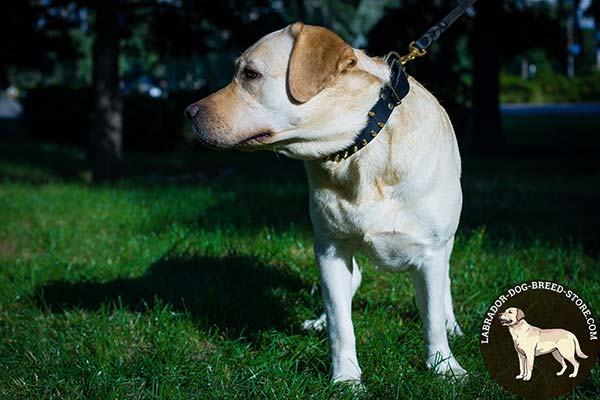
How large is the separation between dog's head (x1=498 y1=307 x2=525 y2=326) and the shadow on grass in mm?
1216

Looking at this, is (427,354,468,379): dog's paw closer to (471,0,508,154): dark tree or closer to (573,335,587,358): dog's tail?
(573,335,587,358): dog's tail

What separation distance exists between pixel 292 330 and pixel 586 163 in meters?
9.18

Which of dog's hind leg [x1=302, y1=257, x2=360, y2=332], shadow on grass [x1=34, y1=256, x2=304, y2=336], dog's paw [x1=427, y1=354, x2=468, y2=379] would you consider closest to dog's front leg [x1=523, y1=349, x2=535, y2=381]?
dog's paw [x1=427, y1=354, x2=468, y2=379]

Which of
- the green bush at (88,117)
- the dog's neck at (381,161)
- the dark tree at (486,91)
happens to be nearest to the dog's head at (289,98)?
the dog's neck at (381,161)

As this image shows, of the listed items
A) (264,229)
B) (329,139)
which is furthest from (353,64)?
(264,229)

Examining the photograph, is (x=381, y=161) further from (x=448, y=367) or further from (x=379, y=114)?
(x=448, y=367)

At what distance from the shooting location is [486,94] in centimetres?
1255

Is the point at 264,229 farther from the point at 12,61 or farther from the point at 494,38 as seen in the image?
the point at 12,61

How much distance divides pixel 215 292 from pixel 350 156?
1.53 m

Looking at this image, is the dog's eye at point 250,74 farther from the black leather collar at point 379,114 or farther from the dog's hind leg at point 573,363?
the dog's hind leg at point 573,363

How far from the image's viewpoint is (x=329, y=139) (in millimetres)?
2609

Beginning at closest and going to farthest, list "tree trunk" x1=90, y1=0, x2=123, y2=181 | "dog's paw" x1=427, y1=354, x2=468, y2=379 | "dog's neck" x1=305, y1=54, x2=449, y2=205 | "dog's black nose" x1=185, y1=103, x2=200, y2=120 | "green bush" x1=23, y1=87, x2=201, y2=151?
1. "dog's black nose" x1=185, y1=103, x2=200, y2=120
2. "dog's neck" x1=305, y1=54, x2=449, y2=205
3. "dog's paw" x1=427, y1=354, x2=468, y2=379
4. "tree trunk" x1=90, y1=0, x2=123, y2=181
5. "green bush" x1=23, y1=87, x2=201, y2=151

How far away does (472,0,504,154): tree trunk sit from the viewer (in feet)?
39.5

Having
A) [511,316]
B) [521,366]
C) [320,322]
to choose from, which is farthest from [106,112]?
[521,366]
